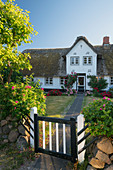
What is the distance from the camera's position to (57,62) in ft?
70.2

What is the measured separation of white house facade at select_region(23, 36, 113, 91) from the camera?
1902 centimetres

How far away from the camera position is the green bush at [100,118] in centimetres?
320

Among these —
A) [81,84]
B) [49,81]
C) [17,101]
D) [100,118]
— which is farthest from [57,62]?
[100,118]

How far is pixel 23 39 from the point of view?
6.07 meters

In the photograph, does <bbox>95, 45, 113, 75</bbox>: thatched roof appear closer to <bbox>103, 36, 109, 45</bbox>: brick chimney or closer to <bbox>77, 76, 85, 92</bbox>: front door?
<bbox>103, 36, 109, 45</bbox>: brick chimney

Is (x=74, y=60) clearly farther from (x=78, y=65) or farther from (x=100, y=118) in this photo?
(x=100, y=118)

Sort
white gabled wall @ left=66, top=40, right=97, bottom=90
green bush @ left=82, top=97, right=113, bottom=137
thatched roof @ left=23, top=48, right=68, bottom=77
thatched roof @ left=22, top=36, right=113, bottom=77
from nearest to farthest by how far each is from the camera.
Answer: green bush @ left=82, top=97, right=113, bottom=137 < white gabled wall @ left=66, top=40, right=97, bottom=90 < thatched roof @ left=22, top=36, right=113, bottom=77 < thatched roof @ left=23, top=48, right=68, bottom=77

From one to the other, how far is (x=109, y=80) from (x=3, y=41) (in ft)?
55.1

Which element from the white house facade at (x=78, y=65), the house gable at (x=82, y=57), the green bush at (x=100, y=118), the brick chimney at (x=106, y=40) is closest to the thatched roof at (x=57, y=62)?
the white house facade at (x=78, y=65)

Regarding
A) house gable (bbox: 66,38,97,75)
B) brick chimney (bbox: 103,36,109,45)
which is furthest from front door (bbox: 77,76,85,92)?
brick chimney (bbox: 103,36,109,45)

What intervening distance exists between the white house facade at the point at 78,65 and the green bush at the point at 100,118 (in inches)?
634

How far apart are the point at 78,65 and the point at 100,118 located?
16910 mm

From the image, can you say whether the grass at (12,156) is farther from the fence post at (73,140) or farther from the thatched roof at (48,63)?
the thatched roof at (48,63)

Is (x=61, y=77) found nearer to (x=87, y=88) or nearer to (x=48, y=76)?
(x=48, y=76)
